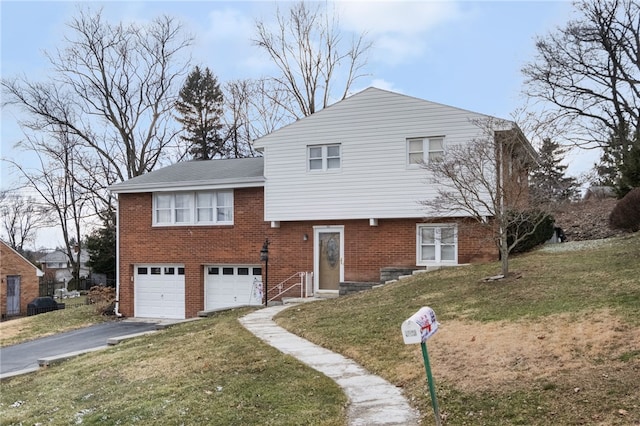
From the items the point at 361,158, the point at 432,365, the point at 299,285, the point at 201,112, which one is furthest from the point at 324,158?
the point at 201,112

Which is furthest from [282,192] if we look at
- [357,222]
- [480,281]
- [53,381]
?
[53,381]

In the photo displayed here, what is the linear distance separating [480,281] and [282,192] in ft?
28.2

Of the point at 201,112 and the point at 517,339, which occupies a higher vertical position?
the point at 201,112

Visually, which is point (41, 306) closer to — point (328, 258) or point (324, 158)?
point (328, 258)

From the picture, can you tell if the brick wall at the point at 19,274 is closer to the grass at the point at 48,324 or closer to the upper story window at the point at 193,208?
the grass at the point at 48,324

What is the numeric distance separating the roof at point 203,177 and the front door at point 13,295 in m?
14.7

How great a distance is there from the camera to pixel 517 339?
7750 millimetres

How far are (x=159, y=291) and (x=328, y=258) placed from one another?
718 cm

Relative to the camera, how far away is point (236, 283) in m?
20.7

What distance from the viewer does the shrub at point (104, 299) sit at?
2258 centimetres

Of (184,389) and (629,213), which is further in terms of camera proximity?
(629,213)

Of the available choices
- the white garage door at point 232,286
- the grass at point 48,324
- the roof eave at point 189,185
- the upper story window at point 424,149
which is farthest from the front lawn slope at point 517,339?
the grass at point 48,324

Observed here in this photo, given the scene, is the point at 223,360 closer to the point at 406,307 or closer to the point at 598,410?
the point at 406,307

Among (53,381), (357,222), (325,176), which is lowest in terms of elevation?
(53,381)
